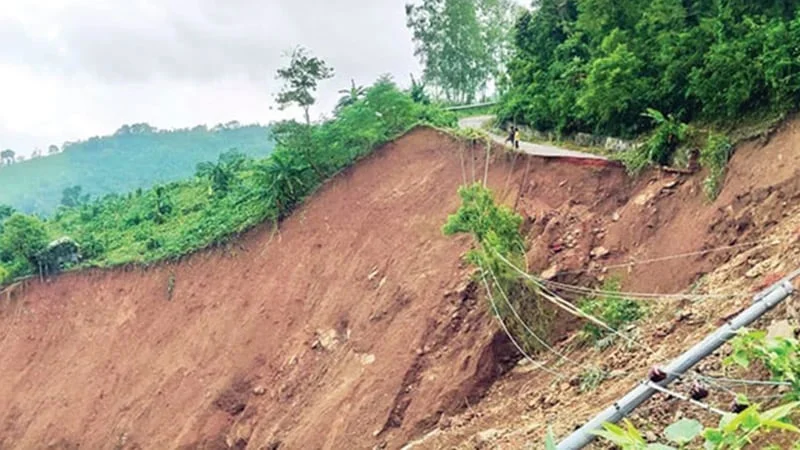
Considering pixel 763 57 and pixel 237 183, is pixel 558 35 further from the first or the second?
pixel 237 183

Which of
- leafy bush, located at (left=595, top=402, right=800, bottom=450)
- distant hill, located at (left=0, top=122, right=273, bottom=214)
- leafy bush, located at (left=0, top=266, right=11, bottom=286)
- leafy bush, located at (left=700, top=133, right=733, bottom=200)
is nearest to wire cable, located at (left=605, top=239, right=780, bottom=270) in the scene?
leafy bush, located at (left=700, top=133, right=733, bottom=200)

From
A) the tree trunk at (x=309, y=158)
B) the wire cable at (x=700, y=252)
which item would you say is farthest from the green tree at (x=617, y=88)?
the tree trunk at (x=309, y=158)

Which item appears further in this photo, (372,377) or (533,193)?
(533,193)

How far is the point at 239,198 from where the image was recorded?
20.1 meters

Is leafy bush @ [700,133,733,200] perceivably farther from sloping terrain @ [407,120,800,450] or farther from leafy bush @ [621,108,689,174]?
leafy bush @ [621,108,689,174]

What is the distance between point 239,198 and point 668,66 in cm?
1244

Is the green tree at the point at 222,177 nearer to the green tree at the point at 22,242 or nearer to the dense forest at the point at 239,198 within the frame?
the dense forest at the point at 239,198

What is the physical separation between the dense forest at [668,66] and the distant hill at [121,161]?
6221 cm

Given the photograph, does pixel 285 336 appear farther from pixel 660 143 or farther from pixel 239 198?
pixel 660 143

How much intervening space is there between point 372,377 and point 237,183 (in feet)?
45.1

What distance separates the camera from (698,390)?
12.7 feet

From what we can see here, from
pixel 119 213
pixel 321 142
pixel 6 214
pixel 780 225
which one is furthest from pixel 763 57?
pixel 6 214

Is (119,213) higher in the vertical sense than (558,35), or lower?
lower

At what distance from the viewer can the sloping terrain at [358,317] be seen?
30.3 ft
